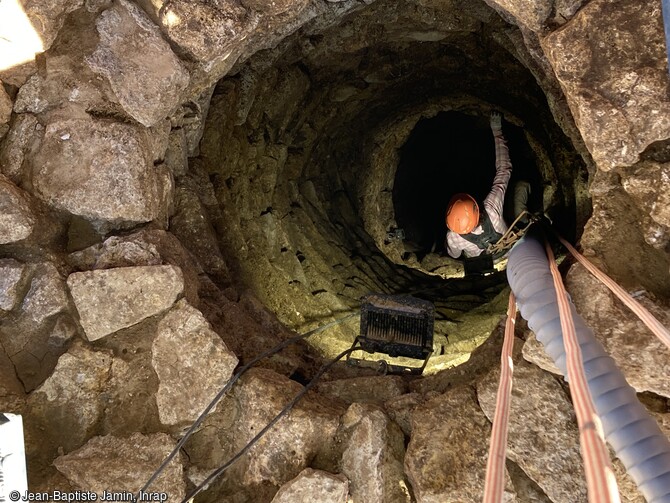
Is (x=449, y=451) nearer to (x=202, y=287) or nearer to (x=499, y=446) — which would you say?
(x=499, y=446)

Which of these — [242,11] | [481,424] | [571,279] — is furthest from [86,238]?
[571,279]

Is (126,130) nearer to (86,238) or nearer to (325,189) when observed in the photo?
(86,238)

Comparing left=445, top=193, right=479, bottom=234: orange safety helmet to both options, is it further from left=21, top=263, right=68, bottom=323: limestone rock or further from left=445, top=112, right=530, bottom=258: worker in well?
left=21, top=263, right=68, bottom=323: limestone rock

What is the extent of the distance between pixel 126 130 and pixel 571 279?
261cm

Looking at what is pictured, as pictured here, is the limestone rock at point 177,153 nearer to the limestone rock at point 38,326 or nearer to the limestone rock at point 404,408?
the limestone rock at point 38,326

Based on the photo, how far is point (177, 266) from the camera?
9.95 feet

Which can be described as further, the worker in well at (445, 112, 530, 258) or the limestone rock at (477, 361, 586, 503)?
the worker in well at (445, 112, 530, 258)

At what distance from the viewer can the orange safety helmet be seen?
4582mm

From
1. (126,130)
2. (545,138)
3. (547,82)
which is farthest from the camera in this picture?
(545,138)

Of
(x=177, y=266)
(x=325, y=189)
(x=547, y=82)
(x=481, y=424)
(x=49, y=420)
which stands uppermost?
(x=547, y=82)

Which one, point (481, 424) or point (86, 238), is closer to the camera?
point (481, 424)

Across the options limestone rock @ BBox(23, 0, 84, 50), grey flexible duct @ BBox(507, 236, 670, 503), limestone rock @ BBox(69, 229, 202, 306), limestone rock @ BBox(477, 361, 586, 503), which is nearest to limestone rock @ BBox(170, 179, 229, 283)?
limestone rock @ BBox(69, 229, 202, 306)

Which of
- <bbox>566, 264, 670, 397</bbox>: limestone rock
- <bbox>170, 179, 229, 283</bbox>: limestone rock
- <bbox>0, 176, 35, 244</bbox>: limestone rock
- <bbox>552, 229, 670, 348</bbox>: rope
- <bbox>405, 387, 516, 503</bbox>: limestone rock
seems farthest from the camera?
<bbox>170, 179, 229, 283</bbox>: limestone rock

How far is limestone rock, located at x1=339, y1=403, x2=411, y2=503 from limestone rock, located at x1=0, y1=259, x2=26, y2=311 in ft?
6.36
